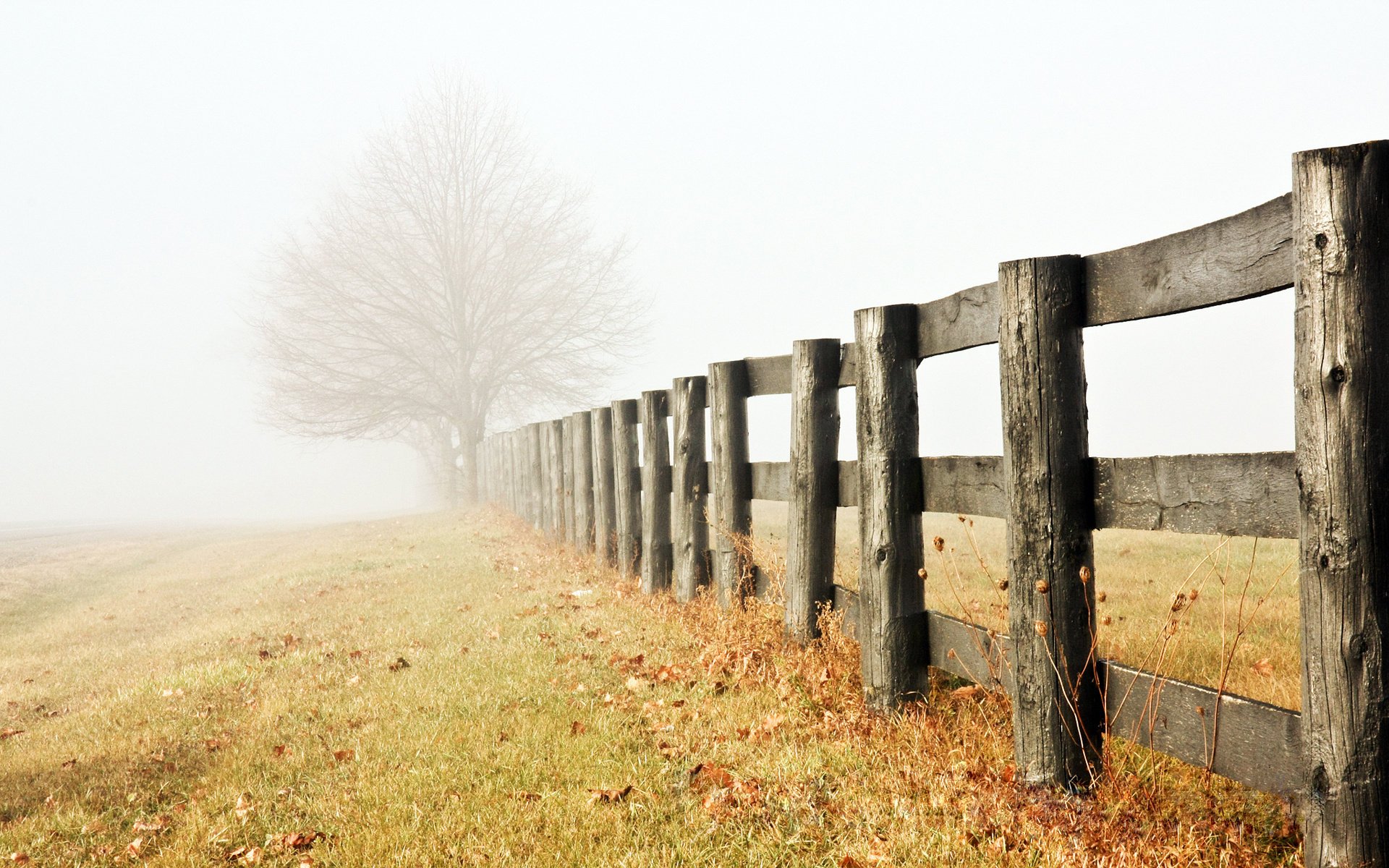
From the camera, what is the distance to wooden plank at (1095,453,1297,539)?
2.65 meters

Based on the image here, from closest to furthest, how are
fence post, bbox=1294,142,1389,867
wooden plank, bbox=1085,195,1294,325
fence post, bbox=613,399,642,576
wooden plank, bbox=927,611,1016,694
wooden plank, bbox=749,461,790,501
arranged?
1. fence post, bbox=1294,142,1389,867
2. wooden plank, bbox=1085,195,1294,325
3. wooden plank, bbox=927,611,1016,694
4. wooden plank, bbox=749,461,790,501
5. fence post, bbox=613,399,642,576

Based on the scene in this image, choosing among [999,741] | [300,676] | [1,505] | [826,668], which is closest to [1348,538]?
[999,741]

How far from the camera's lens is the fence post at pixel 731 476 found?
21.7ft

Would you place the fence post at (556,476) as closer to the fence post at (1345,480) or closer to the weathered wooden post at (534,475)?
the weathered wooden post at (534,475)

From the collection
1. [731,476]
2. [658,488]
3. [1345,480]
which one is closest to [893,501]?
[1345,480]

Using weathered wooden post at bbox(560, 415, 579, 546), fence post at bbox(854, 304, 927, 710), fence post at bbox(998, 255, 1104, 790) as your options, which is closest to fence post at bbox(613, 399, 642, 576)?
weathered wooden post at bbox(560, 415, 579, 546)

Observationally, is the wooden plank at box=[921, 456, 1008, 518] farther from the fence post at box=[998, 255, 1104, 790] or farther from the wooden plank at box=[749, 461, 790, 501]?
the wooden plank at box=[749, 461, 790, 501]

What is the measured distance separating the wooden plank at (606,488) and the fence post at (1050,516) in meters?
7.09

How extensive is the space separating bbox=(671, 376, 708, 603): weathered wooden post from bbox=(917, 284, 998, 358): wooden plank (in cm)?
352

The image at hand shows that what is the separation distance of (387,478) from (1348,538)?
89.7 m

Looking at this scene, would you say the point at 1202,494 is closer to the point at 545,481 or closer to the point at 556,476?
the point at 556,476

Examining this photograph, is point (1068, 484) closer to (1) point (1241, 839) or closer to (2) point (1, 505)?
(1) point (1241, 839)

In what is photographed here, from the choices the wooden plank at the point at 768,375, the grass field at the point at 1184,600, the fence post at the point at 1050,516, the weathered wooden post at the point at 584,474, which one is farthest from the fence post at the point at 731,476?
the weathered wooden post at the point at 584,474

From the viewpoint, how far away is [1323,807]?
2564mm
